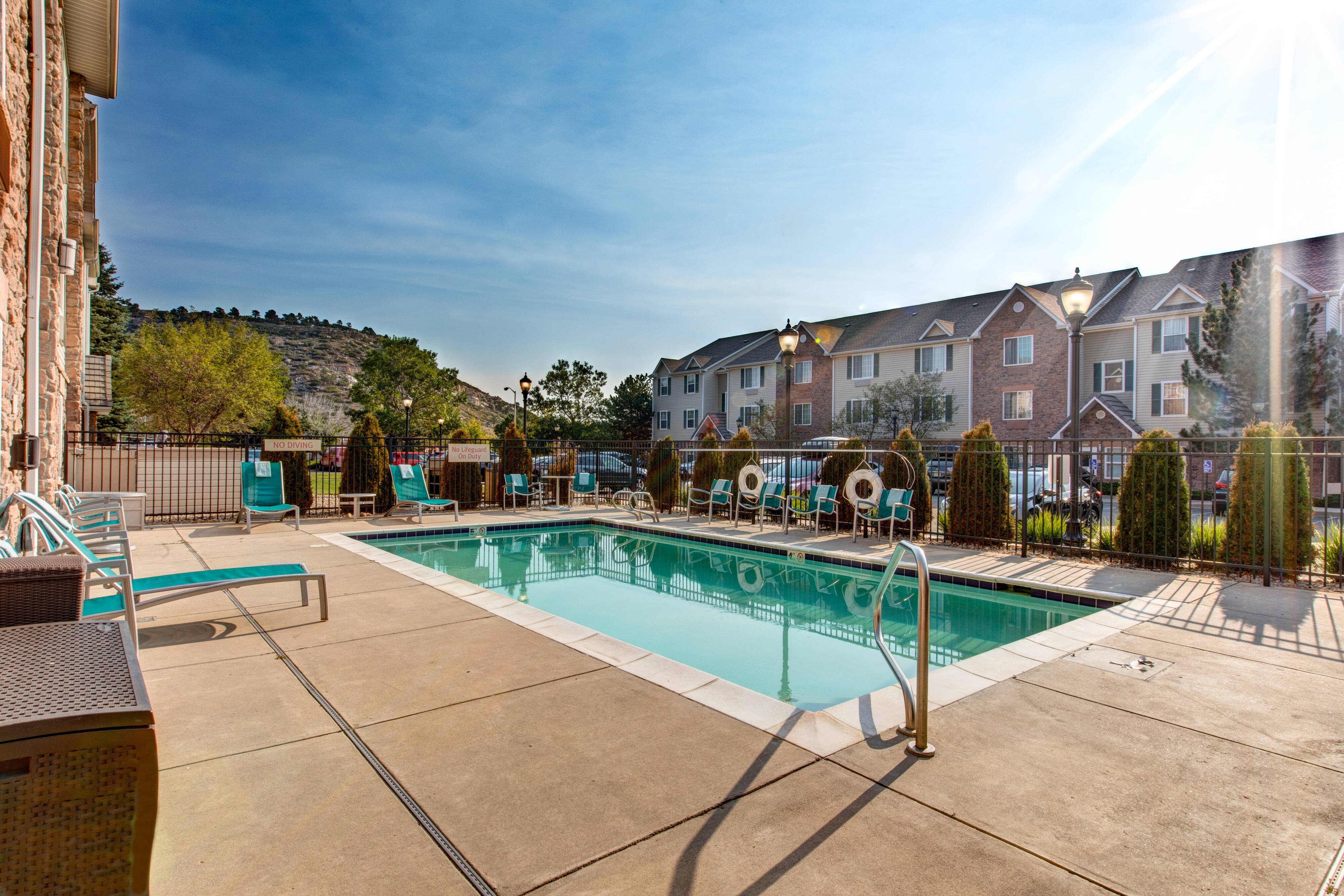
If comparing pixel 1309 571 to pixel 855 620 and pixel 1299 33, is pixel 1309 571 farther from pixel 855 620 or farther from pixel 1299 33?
pixel 1299 33

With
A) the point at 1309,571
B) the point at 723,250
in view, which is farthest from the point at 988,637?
the point at 723,250

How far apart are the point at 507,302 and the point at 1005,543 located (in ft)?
75.3

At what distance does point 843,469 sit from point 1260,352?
1893 centimetres

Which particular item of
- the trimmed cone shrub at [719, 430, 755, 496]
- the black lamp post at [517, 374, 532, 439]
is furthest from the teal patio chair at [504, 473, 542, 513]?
the trimmed cone shrub at [719, 430, 755, 496]

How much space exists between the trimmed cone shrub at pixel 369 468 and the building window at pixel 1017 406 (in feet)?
82.5

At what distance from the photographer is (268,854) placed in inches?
77.2

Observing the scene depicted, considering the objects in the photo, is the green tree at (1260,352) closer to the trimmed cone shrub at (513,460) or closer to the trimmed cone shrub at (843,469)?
the trimmed cone shrub at (843,469)

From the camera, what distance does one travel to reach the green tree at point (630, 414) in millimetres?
46406

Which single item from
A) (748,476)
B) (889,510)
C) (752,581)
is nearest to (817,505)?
(889,510)

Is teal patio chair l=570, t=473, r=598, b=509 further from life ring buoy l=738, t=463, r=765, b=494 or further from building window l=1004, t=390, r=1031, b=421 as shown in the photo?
building window l=1004, t=390, r=1031, b=421

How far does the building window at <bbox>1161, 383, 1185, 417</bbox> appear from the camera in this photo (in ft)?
78.7

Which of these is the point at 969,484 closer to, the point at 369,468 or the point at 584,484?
the point at 584,484

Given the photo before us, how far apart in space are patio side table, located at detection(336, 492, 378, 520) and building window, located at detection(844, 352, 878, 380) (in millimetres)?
25603

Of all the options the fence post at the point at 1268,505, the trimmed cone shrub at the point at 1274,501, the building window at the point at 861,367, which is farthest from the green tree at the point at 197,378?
the fence post at the point at 1268,505
